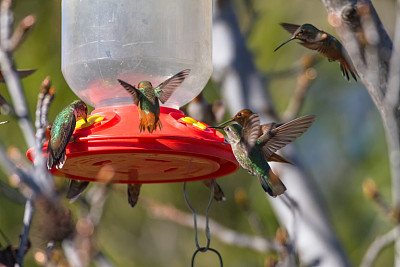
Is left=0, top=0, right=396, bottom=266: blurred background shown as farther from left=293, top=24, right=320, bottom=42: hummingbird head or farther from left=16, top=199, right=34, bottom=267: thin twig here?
left=16, top=199, right=34, bottom=267: thin twig

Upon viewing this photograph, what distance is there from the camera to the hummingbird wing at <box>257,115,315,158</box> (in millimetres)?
4027

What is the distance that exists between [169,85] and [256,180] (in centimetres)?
732

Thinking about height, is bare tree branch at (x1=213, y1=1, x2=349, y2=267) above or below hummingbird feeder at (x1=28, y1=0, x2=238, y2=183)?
below

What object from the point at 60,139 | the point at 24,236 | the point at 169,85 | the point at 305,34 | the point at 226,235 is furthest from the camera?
the point at 226,235

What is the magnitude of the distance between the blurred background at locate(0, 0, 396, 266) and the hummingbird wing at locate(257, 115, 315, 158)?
5.95 m

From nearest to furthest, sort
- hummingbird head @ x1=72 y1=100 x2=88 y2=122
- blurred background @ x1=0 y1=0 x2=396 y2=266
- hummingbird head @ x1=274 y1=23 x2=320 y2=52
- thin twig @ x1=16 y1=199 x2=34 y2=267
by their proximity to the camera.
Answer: thin twig @ x1=16 y1=199 x2=34 y2=267 < hummingbird head @ x1=72 y1=100 x2=88 y2=122 < hummingbird head @ x1=274 y1=23 x2=320 y2=52 < blurred background @ x1=0 y1=0 x2=396 y2=266

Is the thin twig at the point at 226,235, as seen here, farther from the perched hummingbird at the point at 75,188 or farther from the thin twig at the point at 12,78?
the thin twig at the point at 12,78

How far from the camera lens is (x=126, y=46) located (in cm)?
433

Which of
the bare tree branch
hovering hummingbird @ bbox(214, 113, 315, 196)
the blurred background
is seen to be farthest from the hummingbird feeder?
the blurred background

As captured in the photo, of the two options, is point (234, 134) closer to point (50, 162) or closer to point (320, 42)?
point (320, 42)

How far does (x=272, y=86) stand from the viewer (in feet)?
39.8

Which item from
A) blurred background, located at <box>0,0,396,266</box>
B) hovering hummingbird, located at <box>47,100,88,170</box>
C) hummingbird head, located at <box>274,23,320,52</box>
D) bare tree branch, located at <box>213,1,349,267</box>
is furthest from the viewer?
blurred background, located at <box>0,0,396,266</box>

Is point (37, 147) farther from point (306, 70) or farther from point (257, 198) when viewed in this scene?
point (257, 198)

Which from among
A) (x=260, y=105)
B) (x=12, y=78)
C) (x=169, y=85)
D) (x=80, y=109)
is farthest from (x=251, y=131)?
(x=260, y=105)
